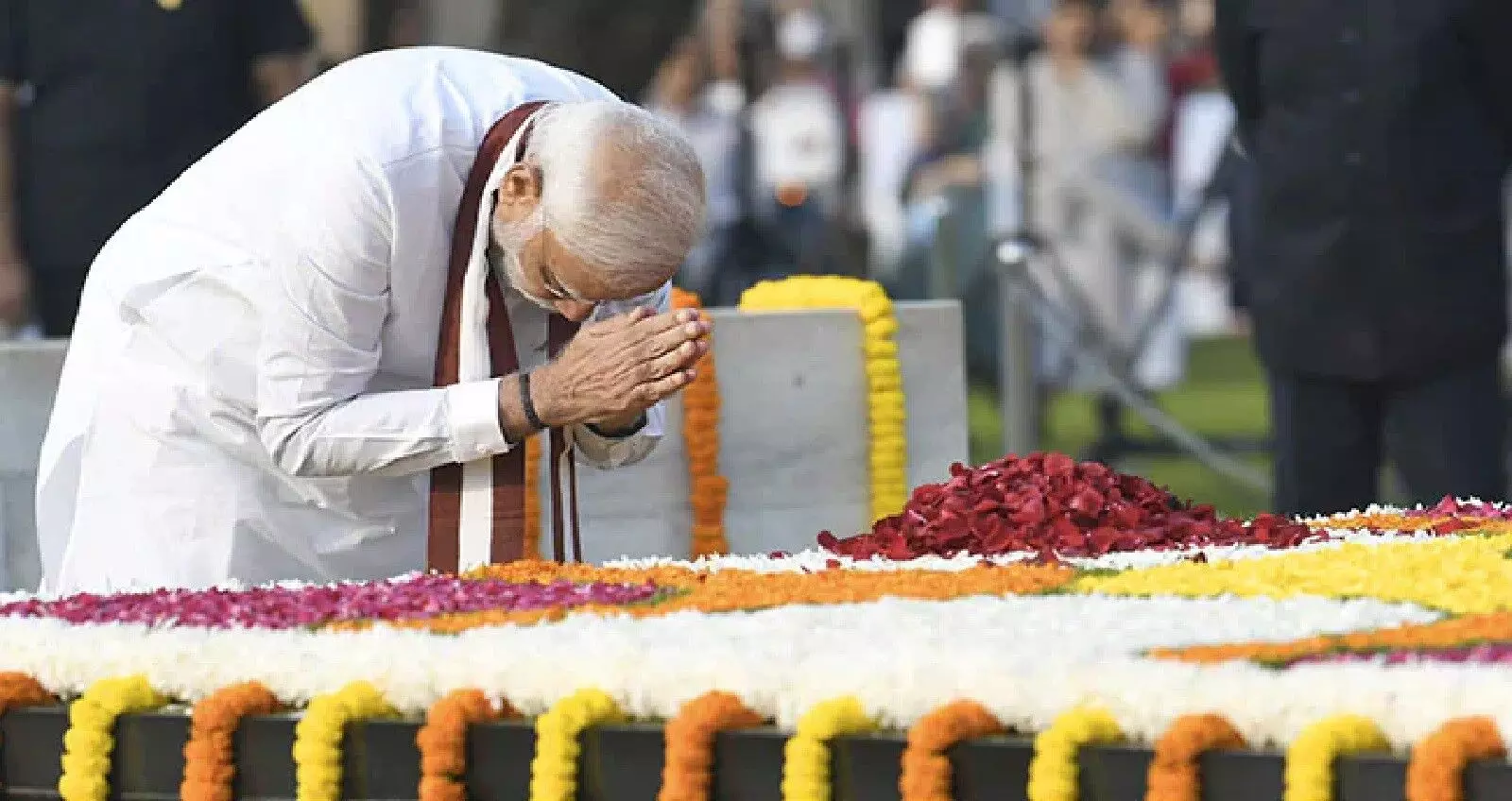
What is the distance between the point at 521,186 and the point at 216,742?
127cm

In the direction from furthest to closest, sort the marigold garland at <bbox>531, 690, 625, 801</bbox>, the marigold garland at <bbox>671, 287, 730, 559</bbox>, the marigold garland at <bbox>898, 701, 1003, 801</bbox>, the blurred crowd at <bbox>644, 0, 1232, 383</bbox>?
the blurred crowd at <bbox>644, 0, 1232, 383</bbox> → the marigold garland at <bbox>671, 287, 730, 559</bbox> → the marigold garland at <bbox>531, 690, 625, 801</bbox> → the marigold garland at <bbox>898, 701, 1003, 801</bbox>

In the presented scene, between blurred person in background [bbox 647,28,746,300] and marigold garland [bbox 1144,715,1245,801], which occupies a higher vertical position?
blurred person in background [bbox 647,28,746,300]

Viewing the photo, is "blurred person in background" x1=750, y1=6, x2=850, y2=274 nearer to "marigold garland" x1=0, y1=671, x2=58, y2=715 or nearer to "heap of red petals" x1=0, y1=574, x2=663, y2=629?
"heap of red petals" x1=0, y1=574, x2=663, y2=629

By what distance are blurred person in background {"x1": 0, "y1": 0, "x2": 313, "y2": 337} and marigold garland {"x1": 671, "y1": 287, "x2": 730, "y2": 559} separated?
1.49 meters

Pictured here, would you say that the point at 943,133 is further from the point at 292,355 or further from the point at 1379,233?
the point at 292,355

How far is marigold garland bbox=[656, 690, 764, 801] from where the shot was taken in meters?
2.55

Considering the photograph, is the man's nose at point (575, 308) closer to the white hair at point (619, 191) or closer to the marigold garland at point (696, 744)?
the white hair at point (619, 191)

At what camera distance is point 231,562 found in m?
4.18

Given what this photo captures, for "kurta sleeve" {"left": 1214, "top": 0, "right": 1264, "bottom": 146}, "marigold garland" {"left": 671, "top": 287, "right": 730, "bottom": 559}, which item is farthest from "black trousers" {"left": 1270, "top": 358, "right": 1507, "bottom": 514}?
"marigold garland" {"left": 671, "top": 287, "right": 730, "bottom": 559}

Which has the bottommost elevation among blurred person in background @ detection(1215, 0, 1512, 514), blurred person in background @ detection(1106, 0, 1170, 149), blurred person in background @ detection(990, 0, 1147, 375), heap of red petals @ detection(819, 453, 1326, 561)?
heap of red petals @ detection(819, 453, 1326, 561)

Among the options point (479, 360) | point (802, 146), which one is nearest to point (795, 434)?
point (479, 360)

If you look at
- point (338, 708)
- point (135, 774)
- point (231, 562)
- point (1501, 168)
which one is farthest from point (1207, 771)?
point (1501, 168)

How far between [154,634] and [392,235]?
3.54 ft

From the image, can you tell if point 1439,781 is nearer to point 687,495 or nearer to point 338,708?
point 338,708
